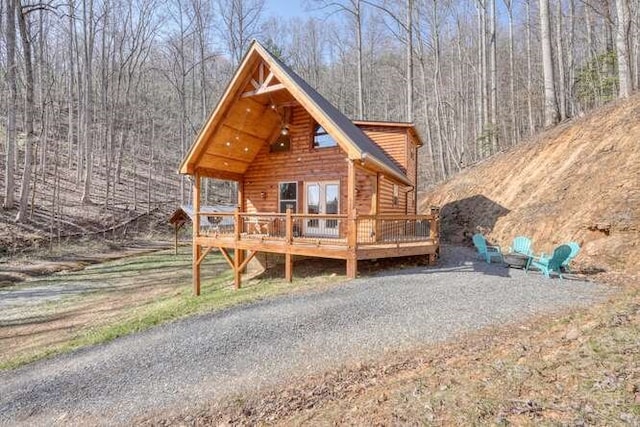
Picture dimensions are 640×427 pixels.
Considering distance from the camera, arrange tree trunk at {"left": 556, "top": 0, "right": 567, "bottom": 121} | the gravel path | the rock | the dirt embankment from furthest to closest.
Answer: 1. tree trunk at {"left": 556, "top": 0, "right": 567, "bottom": 121}
2. the dirt embankment
3. the gravel path
4. the rock

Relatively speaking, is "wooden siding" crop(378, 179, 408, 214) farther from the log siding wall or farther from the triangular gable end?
the triangular gable end

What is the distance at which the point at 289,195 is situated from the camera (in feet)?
43.9

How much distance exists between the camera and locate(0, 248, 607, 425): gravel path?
4707 millimetres

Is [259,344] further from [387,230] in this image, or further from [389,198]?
[389,198]

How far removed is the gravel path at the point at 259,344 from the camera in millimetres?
4707

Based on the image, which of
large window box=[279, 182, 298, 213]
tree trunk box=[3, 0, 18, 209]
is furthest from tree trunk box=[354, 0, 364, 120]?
tree trunk box=[3, 0, 18, 209]

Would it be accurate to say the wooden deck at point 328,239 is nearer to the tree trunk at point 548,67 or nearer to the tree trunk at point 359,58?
the tree trunk at point 548,67

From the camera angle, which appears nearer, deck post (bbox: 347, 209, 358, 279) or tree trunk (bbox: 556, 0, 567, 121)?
deck post (bbox: 347, 209, 358, 279)

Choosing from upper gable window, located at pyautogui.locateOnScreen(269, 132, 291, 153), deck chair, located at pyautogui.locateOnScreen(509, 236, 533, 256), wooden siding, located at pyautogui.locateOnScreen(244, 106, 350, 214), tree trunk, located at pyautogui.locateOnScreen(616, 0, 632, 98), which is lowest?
deck chair, located at pyautogui.locateOnScreen(509, 236, 533, 256)

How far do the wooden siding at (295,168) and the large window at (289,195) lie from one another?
17 centimetres

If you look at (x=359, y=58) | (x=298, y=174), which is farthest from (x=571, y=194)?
(x=359, y=58)

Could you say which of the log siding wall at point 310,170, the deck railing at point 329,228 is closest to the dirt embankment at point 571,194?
the deck railing at point 329,228

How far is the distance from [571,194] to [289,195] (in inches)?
382

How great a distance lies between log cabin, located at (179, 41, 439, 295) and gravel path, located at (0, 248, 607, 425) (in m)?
2.11
